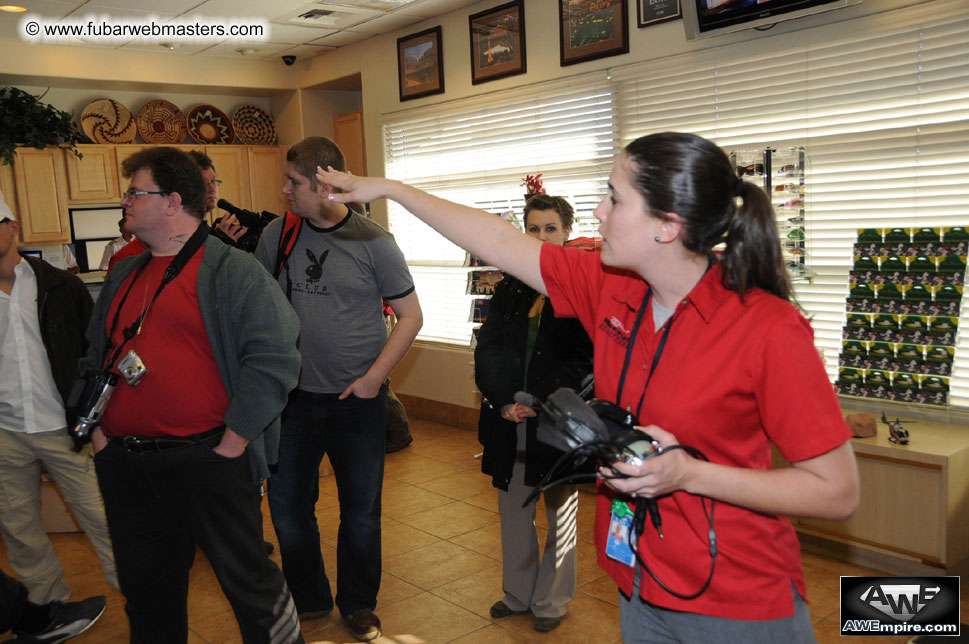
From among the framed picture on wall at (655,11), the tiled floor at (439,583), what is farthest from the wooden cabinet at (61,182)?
the framed picture on wall at (655,11)

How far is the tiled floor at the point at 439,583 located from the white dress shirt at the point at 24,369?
0.89m

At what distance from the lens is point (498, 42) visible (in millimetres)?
5531

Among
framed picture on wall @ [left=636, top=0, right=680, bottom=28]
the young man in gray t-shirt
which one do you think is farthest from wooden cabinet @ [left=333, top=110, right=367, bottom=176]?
the young man in gray t-shirt

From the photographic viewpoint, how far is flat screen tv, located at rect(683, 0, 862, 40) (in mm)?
3658

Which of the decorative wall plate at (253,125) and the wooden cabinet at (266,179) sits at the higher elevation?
the decorative wall plate at (253,125)

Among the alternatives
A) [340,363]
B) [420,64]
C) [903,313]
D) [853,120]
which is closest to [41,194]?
[420,64]

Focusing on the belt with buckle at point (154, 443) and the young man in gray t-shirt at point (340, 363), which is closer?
the belt with buckle at point (154, 443)

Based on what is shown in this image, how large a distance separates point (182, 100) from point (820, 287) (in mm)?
6293

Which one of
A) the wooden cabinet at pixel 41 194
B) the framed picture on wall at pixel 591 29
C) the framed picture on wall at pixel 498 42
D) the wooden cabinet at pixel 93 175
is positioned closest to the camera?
the framed picture on wall at pixel 591 29

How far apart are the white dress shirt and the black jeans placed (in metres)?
1.05

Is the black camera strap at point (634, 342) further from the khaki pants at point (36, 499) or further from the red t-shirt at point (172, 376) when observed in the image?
the khaki pants at point (36, 499)

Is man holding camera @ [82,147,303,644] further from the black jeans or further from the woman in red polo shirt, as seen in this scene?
the woman in red polo shirt

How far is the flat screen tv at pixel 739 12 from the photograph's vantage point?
3.66 m

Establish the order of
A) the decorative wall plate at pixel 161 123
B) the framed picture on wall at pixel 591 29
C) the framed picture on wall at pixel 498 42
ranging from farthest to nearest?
the decorative wall plate at pixel 161 123
the framed picture on wall at pixel 498 42
the framed picture on wall at pixel 591 29
